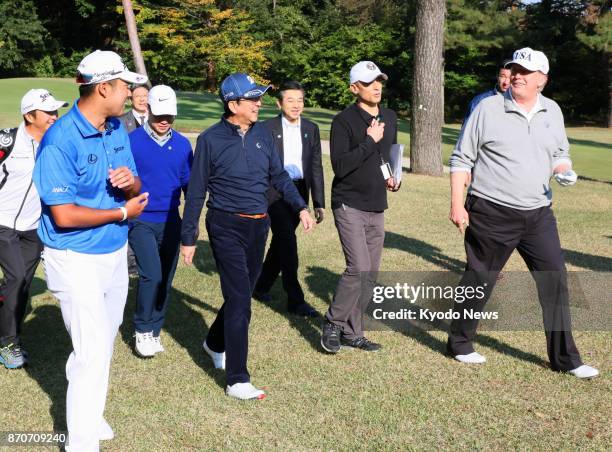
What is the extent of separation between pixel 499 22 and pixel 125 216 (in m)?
39.5

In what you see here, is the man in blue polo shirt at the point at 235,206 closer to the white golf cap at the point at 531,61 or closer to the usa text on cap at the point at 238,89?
the usa text on cap at the point at 238,89

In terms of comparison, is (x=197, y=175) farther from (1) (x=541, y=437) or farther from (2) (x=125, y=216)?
(1) (x=541, y=437)

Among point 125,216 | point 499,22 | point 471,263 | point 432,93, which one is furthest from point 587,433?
point 499,22

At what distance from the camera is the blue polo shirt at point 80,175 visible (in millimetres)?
3666

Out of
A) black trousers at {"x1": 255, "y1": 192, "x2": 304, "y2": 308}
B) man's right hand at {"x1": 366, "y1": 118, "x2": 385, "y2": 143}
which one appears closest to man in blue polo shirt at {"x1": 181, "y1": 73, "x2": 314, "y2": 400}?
man's right hand at {"x1": 366, "y1": 118, "x2": 385, "y2": 143}

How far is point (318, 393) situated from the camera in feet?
16.8

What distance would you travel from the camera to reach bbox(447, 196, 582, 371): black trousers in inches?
210

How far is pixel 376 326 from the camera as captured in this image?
261 inches

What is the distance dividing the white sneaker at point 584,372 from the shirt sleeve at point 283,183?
221 cm

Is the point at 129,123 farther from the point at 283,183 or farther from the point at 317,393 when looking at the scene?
the point at 317,393

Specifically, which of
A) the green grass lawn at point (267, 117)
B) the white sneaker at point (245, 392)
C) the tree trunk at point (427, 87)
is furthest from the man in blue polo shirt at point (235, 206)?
the green grass lawn at point (267, 117)

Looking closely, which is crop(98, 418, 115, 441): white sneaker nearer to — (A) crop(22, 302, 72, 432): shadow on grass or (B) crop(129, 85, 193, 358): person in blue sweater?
(A) crop(22, 302, 72, 432): shadow on grass

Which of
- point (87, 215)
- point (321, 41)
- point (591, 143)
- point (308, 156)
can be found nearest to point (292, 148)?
point (308, 156)

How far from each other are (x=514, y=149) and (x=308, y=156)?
2486 mm
